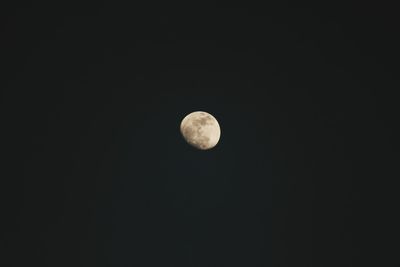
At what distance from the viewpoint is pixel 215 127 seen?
29.0 ft

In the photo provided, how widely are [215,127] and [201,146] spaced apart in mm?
576

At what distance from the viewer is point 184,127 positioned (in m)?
8.62

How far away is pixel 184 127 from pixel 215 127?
2.27 ft

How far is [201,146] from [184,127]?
21.0 inches

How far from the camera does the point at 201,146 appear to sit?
Answer: 8555mm
